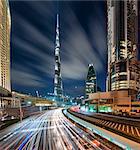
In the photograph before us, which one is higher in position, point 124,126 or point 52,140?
point 52,140

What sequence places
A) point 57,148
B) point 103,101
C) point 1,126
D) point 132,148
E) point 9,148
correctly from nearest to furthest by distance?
point 132,148, point 57,148, point 9,148, point 1,126, point 103,101

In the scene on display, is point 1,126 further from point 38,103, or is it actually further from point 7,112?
point 38,103

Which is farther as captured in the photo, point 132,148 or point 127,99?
point 127,99

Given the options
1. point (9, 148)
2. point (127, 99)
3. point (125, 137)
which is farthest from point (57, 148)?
point (127, 99)

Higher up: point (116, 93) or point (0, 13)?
point (0, 13)

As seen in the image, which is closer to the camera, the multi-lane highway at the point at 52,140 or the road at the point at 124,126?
the multi-lane highway at the point at 52,140

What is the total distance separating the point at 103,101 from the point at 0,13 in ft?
338

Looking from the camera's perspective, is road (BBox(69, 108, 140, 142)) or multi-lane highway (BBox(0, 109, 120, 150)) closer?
multi-lane highway (BBox(0, 109, 120, 150))

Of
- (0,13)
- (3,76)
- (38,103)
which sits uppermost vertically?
(0,13)

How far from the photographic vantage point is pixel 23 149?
69.6 ft

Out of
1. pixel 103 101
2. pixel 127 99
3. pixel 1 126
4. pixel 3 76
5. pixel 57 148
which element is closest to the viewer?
pixel 57 148

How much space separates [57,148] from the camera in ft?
68.6

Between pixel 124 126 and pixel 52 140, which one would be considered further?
pixel 124 126

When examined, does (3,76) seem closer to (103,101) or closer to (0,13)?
(0,13)
